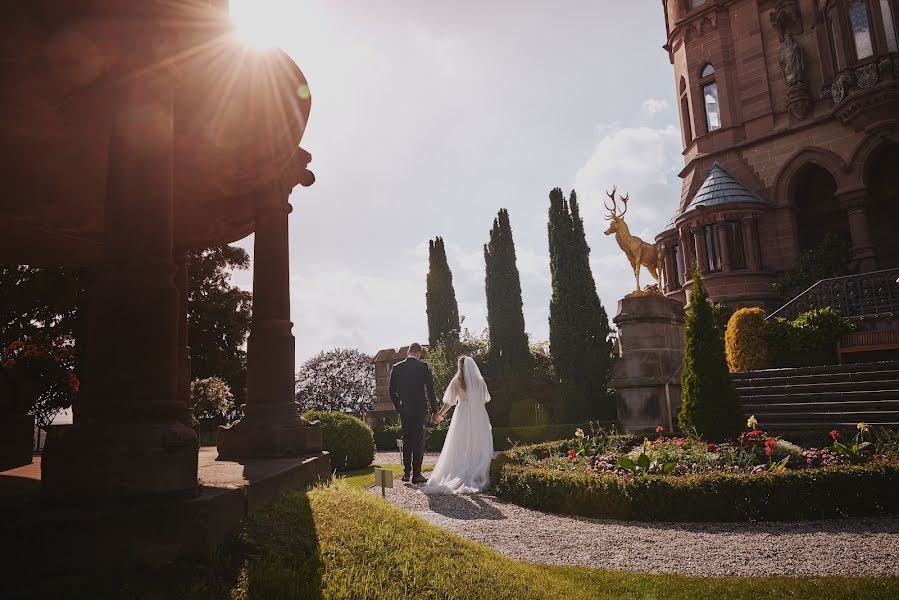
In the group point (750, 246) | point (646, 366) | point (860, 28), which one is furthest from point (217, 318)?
point (860, 28)

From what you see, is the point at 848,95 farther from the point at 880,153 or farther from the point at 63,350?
the point at 63,350

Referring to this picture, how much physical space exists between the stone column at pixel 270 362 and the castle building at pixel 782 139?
868 inches

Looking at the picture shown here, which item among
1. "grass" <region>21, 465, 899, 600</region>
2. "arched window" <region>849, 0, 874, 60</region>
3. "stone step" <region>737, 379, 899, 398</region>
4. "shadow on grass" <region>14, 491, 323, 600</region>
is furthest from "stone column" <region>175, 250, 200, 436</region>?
"arched window" <region>849, 0, 874, 60</region>

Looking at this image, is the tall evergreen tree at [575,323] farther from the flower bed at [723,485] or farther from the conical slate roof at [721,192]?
the flower bed at [723,485]

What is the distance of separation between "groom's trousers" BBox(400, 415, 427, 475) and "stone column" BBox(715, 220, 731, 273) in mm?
18693

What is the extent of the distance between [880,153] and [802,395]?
14.1m

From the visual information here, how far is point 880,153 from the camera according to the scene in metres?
22.3

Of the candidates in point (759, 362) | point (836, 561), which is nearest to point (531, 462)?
point (836, 561)

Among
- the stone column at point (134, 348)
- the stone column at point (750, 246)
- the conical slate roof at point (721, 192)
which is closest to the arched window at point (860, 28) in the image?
the conical slate roof at point (721, 192)

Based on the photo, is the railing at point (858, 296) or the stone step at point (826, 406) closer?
the stone step at point (826, 406)

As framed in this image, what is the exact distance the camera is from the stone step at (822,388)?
13.1 m

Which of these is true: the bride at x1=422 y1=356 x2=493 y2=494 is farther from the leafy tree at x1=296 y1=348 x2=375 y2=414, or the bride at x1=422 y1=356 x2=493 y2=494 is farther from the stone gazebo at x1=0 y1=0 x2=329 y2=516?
the leafy tree at x1=296 y1=348 x2=375 y2=414

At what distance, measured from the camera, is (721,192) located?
2494cm

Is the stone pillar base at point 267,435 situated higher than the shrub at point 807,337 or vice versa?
the shrub at point 807,337
